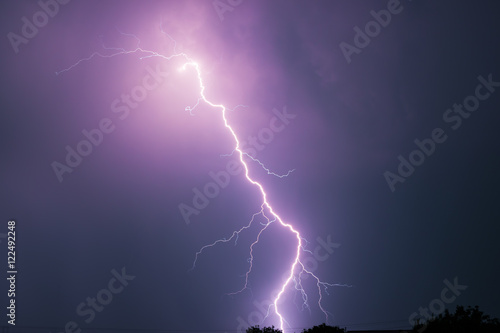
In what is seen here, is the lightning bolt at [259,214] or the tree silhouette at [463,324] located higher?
the lightning bolt at [259,214]

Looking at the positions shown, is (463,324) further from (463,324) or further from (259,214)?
(259,214)

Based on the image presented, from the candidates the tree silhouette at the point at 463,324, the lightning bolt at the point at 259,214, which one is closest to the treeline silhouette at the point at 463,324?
the tree silhouette at the point at 463,324

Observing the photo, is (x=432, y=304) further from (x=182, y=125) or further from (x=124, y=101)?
(x=124, y=101)
